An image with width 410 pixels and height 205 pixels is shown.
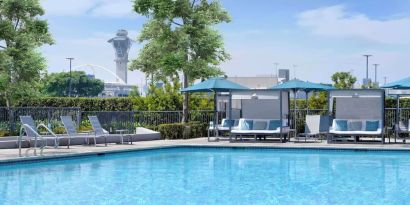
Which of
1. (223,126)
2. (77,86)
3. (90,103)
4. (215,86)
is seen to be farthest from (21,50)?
(77,86)

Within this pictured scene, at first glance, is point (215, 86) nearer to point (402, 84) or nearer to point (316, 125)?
point (316, 125)

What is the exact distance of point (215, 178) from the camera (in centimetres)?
1266

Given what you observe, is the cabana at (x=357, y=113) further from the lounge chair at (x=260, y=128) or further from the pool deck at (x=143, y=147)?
the lounge chair at (x=260, y=128)

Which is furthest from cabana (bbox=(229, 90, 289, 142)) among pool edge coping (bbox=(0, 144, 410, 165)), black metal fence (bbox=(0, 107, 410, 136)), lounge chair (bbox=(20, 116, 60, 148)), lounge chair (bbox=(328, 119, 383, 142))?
lounge chair (bbox=(20, 116, 60, 148))

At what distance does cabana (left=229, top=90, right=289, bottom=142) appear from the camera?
20286mm

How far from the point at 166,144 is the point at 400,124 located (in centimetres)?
848

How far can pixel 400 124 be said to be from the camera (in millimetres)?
21172

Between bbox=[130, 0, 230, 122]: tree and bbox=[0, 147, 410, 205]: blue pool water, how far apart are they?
21.9ft

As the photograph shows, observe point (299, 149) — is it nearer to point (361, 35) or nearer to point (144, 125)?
point (144, 125)

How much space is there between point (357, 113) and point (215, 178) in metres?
9.56

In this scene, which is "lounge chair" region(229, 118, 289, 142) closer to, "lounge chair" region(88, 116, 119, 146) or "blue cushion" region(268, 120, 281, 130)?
"blue cushion" region(268, 120, 281, 130)

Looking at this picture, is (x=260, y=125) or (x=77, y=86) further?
(x=77, y=86)

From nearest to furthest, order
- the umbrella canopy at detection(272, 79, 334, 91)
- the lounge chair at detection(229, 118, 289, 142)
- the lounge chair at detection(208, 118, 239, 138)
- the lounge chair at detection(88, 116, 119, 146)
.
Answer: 1. the lounge chair at detection(88, 116, 119, 146)
2. the lounge chair at detection(229, 118, 289, 142)
3. the umbrella canopy at detection(272, 79, 334, 91)
4. the lounge chair at detection(208, 118, 239, 138)

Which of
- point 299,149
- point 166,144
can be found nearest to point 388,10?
point 299,149
